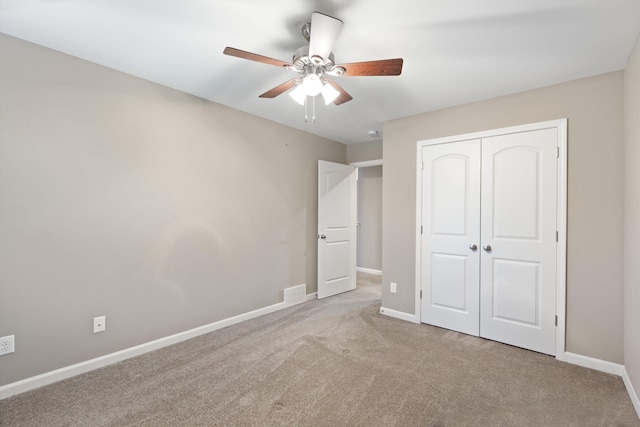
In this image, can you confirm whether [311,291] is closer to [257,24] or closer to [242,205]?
[242,205]

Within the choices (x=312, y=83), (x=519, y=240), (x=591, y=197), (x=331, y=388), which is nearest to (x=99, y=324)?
(x=331, y=388)

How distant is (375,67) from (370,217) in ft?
15.5

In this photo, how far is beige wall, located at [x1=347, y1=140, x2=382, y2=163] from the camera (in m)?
4.80

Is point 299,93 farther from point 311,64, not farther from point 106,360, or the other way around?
point 106,360

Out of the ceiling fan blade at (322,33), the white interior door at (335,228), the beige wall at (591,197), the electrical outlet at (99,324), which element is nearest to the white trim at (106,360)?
the electrical outlet at (99,324)

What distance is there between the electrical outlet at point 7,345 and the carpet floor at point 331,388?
0.32m

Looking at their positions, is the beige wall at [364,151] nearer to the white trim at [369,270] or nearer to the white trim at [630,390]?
the white trim at [369,270]

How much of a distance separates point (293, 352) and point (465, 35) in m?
2.81

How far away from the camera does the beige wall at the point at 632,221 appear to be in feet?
6.59

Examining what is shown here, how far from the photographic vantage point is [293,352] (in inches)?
108

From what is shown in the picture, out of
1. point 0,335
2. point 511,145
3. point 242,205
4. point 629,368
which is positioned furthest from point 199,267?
point 629,368

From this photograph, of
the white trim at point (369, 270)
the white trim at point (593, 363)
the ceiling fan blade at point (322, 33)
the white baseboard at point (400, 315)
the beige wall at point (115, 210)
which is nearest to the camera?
the ceiling fan blade at point (322, 33)

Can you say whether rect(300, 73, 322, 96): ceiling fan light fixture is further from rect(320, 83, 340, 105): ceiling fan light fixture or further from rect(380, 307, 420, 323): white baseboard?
rect(380, 307, 420, 323): white baseboard

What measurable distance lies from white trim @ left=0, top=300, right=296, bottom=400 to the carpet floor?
0.18 ft
